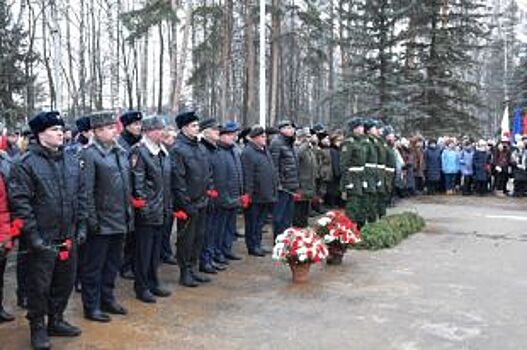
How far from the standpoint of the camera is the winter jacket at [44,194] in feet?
18.5

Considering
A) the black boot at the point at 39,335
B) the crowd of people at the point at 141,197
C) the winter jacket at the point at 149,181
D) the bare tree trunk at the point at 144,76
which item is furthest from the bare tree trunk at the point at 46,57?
the black boot at the point at 39,335

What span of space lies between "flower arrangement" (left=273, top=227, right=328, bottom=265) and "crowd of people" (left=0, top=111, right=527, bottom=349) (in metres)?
1.00

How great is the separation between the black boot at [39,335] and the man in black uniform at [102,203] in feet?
2.77

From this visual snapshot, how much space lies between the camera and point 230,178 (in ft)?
30.6

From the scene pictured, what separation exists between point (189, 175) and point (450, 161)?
1380 cm

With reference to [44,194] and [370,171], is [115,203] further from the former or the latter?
[370,171]

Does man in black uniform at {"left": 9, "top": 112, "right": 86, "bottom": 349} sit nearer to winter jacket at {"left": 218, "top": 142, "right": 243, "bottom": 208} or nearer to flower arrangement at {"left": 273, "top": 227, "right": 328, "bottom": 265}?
flower arrangement at {"left": 273, "top": 227, "right": 328, "bottom": 265}

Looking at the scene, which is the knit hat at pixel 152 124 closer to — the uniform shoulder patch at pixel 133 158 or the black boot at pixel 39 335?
the uniform shoulder patch at pixel 133 158

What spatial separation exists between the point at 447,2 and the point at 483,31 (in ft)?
7.77

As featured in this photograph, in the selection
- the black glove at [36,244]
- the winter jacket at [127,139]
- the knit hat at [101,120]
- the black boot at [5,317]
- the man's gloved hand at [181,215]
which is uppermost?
the knit hat at [101,120]

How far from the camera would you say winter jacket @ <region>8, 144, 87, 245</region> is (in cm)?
563

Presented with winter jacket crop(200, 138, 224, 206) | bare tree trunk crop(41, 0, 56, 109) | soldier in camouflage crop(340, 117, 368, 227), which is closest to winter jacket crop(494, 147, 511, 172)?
soldier in camouflage crop(340, 117, 368, 227)

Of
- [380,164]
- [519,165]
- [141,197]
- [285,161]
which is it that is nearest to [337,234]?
[285,161]

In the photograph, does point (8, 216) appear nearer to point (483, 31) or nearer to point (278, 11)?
point (278, 11)
